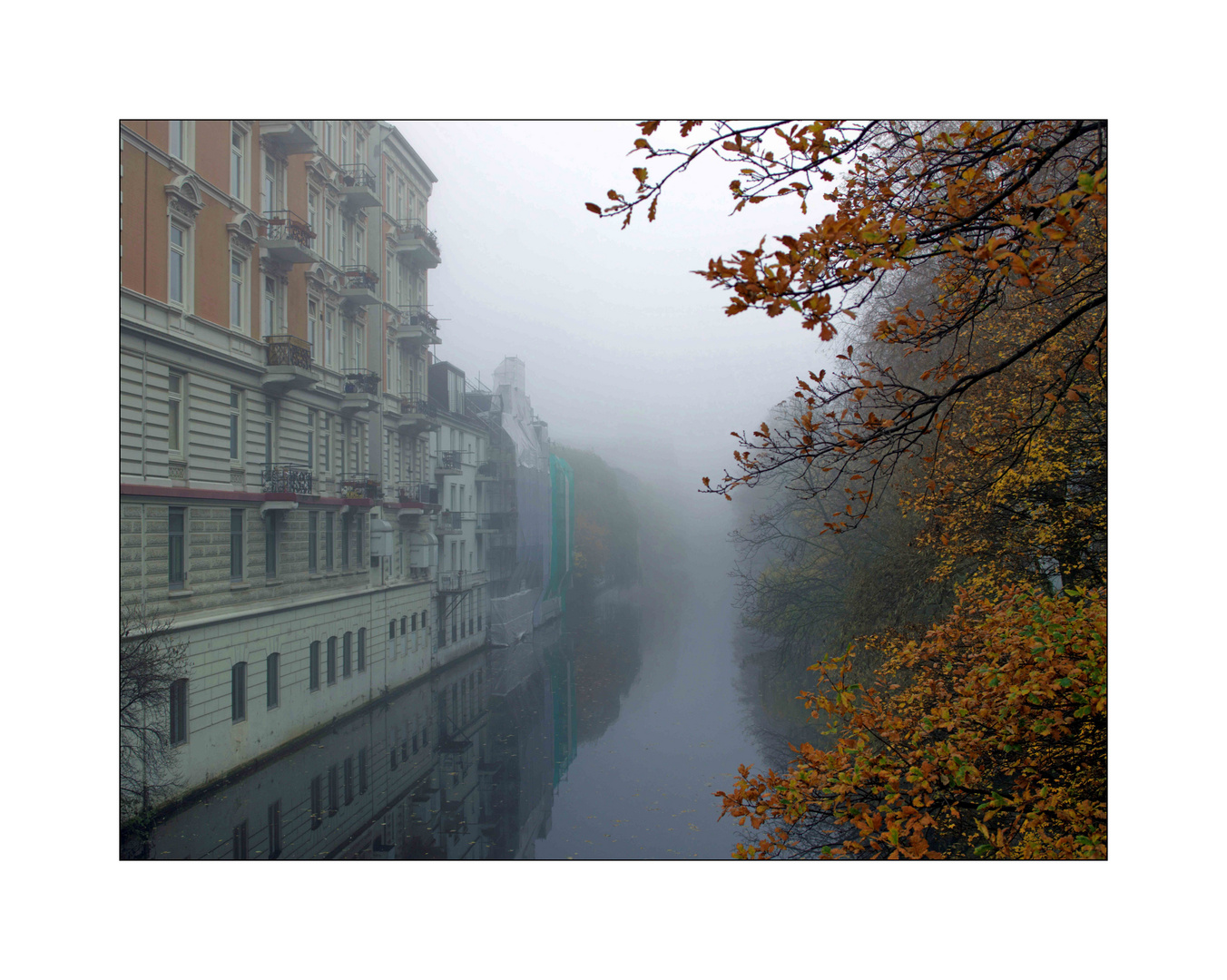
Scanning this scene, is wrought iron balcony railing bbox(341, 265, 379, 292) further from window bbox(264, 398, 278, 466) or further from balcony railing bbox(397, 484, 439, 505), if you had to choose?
balcony railing bbox(397, 484, 439, 505)

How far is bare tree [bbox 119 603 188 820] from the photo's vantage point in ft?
17.3

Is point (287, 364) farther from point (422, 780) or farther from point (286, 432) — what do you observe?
point (422, 780)

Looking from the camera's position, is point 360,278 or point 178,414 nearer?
point 178,414

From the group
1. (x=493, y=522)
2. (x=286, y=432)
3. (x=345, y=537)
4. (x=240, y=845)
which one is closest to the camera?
(x=240, y=845)

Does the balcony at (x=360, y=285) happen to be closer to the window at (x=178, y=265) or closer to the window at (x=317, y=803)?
the window at (x=178, y=265)

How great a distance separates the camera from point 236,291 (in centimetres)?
644

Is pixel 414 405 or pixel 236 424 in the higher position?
pixel 414 405

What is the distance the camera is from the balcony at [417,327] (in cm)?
712

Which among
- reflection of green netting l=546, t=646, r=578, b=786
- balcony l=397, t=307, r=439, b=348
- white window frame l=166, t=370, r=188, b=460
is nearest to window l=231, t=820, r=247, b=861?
reflection of green netting l=546, t=646, r=578, b=786

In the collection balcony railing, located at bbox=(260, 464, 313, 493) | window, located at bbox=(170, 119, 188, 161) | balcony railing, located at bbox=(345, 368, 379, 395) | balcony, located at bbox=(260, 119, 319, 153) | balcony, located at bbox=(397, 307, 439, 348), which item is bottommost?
balcony railing, located at bbox=(260, 464, 313, 493)

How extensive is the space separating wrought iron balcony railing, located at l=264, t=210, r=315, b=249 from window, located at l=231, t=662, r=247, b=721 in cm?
376

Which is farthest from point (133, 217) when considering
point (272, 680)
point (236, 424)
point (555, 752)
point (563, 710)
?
point (555, 752)

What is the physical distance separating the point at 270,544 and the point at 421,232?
3.21 metres

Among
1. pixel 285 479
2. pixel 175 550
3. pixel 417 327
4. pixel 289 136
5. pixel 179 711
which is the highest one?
pixel 289 136
